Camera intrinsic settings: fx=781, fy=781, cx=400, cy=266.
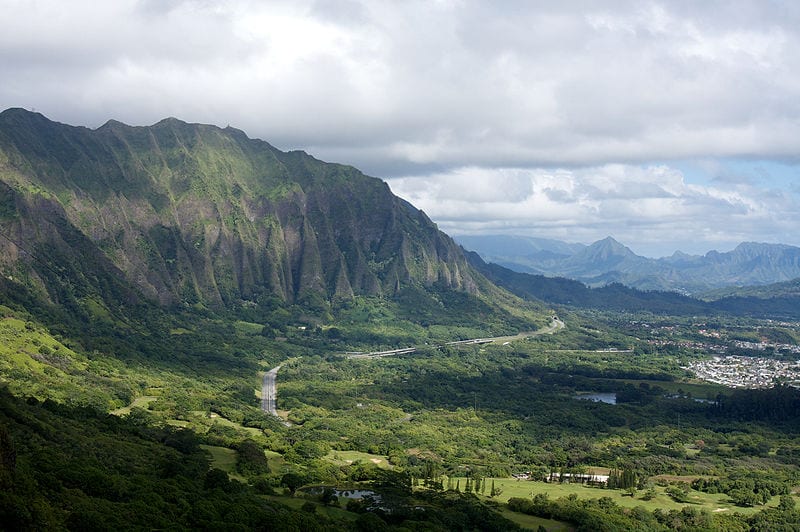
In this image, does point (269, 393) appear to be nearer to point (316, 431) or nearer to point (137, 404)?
point (137, 404)

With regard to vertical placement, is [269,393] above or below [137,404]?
below

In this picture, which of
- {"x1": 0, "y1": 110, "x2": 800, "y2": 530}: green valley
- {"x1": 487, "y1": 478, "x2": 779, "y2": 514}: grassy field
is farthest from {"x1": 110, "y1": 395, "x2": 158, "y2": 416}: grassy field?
{"x1": 487, "y1": 478, "x2": 779, "y2": 514}: grassy field

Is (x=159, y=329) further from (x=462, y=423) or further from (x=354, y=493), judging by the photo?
(x=354, y=493)

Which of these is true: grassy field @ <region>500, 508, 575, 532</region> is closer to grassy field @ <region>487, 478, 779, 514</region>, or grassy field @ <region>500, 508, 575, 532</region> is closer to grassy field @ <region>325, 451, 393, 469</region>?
grassy field @ <region>487, 478, 779, 514</region>

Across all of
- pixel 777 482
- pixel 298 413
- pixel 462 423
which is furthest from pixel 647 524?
pixel 298 413

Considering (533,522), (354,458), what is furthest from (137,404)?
(533,522)

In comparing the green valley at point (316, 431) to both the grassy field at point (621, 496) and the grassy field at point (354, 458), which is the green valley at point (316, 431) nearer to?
the grassy field at point (621, 496)
